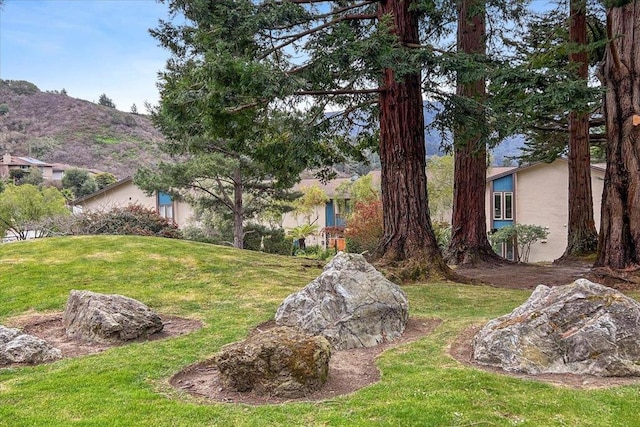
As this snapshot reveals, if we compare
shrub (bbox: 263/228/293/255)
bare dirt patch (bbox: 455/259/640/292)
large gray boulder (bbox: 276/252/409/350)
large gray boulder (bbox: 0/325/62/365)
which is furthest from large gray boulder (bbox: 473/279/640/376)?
shrub (bbox: 263/228/293/255)

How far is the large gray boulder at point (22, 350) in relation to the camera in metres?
4.89

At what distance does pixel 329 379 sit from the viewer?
4301 mm

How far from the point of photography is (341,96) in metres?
11.3

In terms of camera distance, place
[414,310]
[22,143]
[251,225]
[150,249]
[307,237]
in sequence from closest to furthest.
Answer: [414,310]
[150,249]
[251,225]
[307,237]
[22,143]

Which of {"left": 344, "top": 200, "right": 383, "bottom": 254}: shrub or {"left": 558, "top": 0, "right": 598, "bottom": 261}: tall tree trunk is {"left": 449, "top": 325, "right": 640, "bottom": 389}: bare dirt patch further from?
{"left": 344, "top": 200, "right": 383, "bottom": 254}: shrub

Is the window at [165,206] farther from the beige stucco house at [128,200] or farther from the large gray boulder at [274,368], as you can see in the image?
the large gray boulder at [274,368]

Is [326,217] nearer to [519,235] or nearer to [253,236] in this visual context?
[253,236]

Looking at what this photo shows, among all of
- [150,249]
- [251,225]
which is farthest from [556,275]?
[251,225]

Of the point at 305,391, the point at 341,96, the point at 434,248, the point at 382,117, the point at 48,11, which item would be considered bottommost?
the point at 305,391

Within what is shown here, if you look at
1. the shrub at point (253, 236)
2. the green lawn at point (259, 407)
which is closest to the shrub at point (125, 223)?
the shrub at point (253, 236)

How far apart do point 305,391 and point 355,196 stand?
84.7ft

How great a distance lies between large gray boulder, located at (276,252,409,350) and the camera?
544cm

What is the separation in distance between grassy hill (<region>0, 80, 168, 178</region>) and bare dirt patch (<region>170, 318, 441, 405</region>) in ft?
183

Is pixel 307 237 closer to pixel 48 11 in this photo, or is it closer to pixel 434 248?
pixel 48 11
